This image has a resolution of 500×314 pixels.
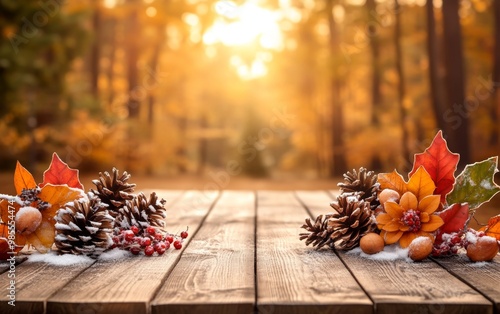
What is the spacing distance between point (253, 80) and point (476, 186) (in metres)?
20.0

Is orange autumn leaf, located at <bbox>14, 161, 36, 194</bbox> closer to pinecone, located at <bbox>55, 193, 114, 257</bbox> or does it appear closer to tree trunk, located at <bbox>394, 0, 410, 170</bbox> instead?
pinecone, located at <bbox>55, 193, 114, 257</bbox>

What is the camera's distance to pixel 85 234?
2596 mm

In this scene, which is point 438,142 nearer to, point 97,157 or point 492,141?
point 97,157

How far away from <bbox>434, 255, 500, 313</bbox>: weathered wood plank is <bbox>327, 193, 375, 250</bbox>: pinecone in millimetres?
341

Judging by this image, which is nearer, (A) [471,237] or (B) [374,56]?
(A) [471,237]

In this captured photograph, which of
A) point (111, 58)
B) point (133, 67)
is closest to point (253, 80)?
point (133, 67)

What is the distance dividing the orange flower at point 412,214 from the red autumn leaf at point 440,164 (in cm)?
11

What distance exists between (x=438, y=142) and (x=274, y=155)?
45288 millimetres

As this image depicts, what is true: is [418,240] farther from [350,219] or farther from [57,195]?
[57,195]

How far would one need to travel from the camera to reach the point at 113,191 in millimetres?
2893

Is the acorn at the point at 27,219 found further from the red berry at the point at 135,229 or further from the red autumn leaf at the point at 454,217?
the red autumn leaf at the point at 454,217

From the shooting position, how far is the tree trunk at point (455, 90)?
12.3m

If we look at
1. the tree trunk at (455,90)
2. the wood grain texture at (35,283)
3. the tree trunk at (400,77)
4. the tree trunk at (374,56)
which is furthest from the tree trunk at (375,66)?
the wood grain texture at (35,283)

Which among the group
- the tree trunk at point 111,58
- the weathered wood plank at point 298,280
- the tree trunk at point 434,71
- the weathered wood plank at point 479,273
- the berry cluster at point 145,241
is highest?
the tree trunk at point 111,58
